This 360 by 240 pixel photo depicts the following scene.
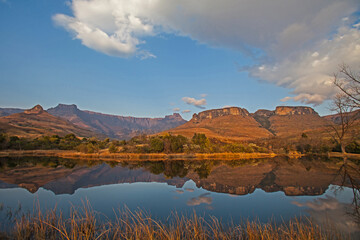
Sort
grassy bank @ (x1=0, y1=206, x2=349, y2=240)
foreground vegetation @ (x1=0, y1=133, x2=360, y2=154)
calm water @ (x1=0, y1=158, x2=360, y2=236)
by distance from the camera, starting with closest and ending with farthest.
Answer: grassy bank @ (x1=0, y1=206, x2=349, y2=240)
calm water @ (x1=0, y1=158, x2=360, y2=236)
foreground vegetation @ (x1=0, y1=133, x2=360, y2=154)

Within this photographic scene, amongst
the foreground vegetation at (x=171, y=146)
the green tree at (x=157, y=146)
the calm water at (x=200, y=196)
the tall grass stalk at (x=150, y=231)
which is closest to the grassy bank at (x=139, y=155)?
the foreground vegetation at (x=171, y=146)

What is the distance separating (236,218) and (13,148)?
75911 millimetres

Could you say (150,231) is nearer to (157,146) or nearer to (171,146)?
(157,146)

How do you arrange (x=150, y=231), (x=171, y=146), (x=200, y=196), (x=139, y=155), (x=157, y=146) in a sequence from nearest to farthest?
(x=150, y=231)
(x=200, y=196)
(x=139, y=155)
(x=157, y=146)
(x=171, y=146)

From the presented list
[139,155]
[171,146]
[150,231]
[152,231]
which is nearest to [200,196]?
[150,231]

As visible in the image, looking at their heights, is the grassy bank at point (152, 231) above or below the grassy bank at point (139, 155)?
above

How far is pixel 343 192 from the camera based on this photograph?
56.5 ft

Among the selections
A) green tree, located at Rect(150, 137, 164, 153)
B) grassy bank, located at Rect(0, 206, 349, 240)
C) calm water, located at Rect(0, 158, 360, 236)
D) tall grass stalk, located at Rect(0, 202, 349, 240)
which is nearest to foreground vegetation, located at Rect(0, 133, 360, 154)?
green tree, located at Rect(150, 137, 164, 153)

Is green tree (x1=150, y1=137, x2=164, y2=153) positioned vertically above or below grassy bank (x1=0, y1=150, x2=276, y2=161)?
above

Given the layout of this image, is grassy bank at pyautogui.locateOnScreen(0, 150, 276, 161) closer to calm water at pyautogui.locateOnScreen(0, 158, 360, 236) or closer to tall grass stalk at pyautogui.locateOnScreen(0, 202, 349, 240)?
calm water at pyautogui.locateOnScreen(0, 158, 360, 236)

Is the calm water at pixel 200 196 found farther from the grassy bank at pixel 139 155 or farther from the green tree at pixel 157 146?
the green tree at pixel 157 146

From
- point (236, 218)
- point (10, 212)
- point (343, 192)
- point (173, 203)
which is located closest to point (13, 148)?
point (10, 212)

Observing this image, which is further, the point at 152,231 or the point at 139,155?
the point at 139,155

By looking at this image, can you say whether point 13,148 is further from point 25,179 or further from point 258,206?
point 258,206
